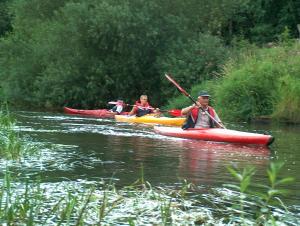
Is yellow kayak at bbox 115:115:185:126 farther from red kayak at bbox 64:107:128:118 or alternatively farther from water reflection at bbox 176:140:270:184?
water reflection at bbox 176:140:270:184

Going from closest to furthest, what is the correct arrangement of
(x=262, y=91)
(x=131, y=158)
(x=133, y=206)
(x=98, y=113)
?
(x=133, y=206) → (x=131, y=158) → (x=262, y=91) → (x=98, y=113)

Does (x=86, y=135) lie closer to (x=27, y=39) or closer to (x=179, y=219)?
(x=179, y=219)

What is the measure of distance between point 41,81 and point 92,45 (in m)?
2.79

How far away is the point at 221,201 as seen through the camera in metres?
6.54

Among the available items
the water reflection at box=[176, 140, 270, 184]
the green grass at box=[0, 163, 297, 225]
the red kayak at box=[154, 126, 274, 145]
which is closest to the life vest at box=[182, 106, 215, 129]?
the red kayak at box=[154, 126, 274, 145]

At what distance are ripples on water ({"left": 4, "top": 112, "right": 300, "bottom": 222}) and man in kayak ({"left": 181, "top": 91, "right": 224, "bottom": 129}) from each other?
Result: 23.2 inches

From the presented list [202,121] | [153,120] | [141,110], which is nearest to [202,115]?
[202,121]

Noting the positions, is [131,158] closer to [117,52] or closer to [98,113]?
[98,113]

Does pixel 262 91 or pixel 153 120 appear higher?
pixel 262 91

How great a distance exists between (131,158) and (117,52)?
1826 centimetres

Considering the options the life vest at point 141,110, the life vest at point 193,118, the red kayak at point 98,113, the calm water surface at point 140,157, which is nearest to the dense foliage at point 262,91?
the life vest at point 141,110

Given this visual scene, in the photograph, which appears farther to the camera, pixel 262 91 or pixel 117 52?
pixel 117 52

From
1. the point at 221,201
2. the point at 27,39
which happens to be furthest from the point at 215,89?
the point at 221,201

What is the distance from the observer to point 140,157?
10141 mm
